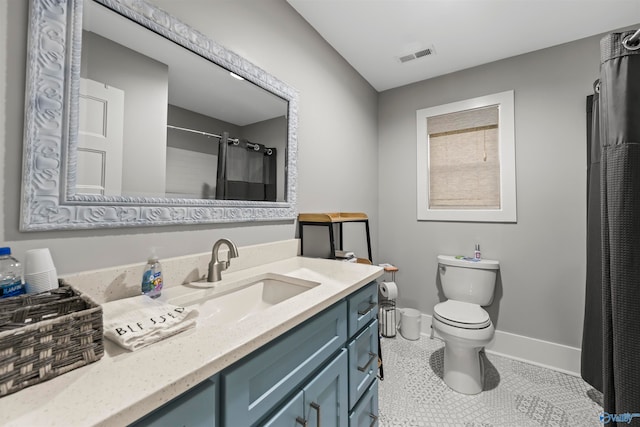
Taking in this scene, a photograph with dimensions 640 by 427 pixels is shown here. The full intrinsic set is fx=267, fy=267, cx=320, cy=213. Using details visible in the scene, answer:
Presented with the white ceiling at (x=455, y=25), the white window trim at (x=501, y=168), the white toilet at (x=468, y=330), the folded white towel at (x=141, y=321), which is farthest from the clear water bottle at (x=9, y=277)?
the white window trim at (x=501, y=168)

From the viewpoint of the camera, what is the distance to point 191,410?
503 mm

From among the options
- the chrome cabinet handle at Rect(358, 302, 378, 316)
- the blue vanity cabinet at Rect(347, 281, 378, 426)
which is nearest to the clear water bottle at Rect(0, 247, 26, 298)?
the blue vanity cabinet at Rect(347, 281, 378, 426)

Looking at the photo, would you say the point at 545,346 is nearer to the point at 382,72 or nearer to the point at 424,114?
the point at 424,114

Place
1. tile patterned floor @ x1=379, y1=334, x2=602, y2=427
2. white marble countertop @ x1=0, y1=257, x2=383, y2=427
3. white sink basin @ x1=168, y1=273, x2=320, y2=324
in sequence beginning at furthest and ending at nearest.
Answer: tile patterned floor @ x1=379, y1=334, x2=602, y2=427, white sink basin @ x1=168, y1=273, x2=320, y2=324, white marble countertop @ x1=0, y1=257, x2=383, y2=427

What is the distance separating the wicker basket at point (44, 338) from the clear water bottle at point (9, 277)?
0.04 metres

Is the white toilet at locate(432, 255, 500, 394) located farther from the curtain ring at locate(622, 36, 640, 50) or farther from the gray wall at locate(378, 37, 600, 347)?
the curtain ring at locate(622, 36, 640, 50)

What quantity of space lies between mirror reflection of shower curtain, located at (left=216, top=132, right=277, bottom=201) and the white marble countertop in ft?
2.21

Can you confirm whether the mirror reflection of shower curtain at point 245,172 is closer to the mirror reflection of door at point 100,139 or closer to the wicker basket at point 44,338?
the mirror reflection of door at point 100,139

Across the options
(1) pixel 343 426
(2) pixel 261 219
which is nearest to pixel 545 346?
(1) pixel 343 426

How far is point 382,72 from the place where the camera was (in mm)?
2383

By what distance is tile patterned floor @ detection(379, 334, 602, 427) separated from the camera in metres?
1.46

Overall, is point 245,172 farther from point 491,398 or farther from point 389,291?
point 491,398

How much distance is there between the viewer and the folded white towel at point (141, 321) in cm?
58

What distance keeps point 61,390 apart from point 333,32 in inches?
86.2
